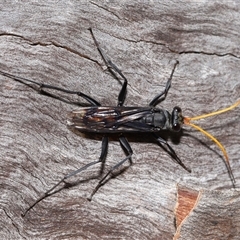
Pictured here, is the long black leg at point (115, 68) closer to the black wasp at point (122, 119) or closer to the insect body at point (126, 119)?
the black wasp at point (122, 119)

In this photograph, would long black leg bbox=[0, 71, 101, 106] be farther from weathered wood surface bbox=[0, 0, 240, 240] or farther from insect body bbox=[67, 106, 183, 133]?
insect body bbox=[67, 106, 183, 133]

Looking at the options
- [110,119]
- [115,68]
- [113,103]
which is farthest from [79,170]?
[115,68]

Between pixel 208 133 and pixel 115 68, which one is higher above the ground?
pixel 115 68

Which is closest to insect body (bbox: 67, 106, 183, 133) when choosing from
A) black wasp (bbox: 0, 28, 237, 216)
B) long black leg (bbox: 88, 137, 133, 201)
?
black wasp (bbox: 0, 28, 237, 216)

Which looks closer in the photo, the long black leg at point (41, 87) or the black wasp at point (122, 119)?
the long black leg at point (41, 87)

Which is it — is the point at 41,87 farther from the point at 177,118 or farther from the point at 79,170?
the point at 177,118

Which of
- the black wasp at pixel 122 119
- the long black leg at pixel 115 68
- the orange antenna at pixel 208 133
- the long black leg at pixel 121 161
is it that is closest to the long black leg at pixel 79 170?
the black wasp at pixel 122 119

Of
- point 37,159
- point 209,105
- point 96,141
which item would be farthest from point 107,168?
point 209,105
